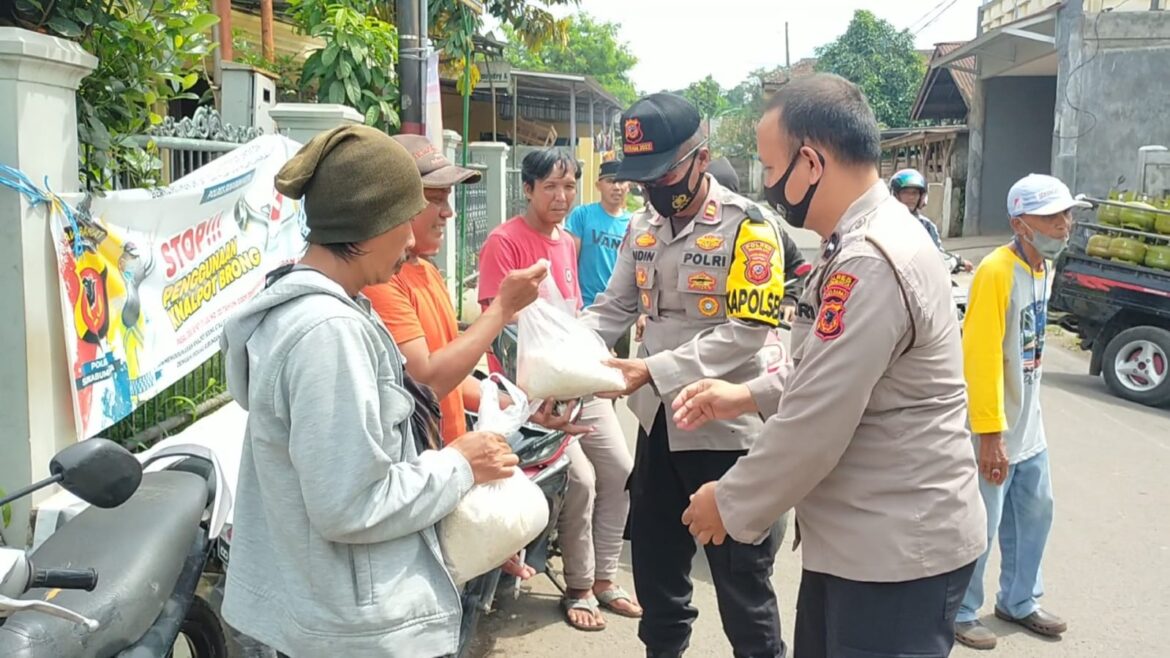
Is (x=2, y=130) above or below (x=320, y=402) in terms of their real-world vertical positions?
above

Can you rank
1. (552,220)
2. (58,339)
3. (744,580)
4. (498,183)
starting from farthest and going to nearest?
(498,183) → (552,220) → (58,339) → (744,580)

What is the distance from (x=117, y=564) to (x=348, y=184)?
109 centimetres

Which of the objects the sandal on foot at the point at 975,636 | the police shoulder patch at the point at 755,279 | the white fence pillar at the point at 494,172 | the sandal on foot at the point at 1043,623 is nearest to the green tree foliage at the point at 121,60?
the police shoulder patch at the point at 755,279

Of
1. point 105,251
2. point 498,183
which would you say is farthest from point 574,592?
point 498,183

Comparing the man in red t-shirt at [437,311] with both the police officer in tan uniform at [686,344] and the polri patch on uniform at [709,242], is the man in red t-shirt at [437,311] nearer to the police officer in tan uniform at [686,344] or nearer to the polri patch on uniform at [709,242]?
the police officer in tan uniform at [686,344]

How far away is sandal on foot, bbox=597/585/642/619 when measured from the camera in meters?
4.18

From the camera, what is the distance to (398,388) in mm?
1847

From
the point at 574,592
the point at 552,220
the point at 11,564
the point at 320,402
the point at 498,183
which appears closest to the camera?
the point at 11,564

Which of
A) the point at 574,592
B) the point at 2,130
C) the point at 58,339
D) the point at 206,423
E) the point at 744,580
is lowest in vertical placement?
the point at 574,592

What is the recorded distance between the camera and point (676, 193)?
3148mm

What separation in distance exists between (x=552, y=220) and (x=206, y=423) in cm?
179

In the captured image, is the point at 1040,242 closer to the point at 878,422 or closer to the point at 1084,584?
the point at 1084,584

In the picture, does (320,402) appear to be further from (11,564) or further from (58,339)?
(58,339)

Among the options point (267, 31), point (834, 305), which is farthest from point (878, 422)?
point (267, 31)
